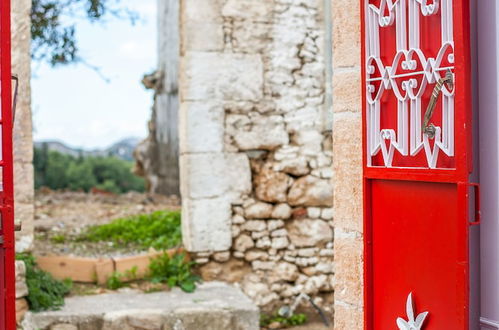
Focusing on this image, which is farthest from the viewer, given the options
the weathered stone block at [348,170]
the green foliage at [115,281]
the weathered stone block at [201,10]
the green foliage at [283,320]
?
the green foliage at [283,320]

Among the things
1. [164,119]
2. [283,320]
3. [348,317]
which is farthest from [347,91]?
[164,119]

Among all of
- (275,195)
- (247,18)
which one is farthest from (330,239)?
(247,18)

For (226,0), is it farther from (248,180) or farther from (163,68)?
(163,68)

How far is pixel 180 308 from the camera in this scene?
16.0 feet

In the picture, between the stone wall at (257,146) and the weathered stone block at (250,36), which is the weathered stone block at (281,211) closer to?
the stone wall at (257,146)

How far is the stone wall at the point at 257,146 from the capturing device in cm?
555

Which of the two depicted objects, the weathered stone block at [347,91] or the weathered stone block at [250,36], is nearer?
the weathered stone block at [347,91]

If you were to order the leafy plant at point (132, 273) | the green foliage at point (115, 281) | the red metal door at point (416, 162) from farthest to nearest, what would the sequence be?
1. the leafy plant at point (132, 273)
2. the green foliage at point (115, 281)
3. the red metal door at point (416, 162)

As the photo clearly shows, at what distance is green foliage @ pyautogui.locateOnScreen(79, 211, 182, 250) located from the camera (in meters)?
6.02


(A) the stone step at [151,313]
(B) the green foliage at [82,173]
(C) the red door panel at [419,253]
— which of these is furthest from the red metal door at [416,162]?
(B) the green foliage at [82,173]

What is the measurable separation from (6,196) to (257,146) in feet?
10.3

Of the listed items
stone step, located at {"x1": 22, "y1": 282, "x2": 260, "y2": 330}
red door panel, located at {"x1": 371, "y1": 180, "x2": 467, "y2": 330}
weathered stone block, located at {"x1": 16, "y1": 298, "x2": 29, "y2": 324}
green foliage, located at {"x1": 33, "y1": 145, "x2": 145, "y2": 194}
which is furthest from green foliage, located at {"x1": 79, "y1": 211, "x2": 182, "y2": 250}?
green foliage, located at {"x1": 33, "y1": 145, "x2": 145, "y2": 194}

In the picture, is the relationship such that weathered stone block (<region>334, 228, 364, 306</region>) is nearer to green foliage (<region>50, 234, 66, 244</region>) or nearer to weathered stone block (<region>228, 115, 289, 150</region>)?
weathered stone block (<region>228, 115, 289, 150</region>)

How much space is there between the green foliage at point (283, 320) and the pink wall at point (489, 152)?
361 cm
